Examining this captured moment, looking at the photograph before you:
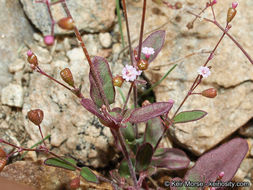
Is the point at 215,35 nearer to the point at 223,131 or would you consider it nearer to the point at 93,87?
the point at 223,131

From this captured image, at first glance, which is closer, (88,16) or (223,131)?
(223,131)

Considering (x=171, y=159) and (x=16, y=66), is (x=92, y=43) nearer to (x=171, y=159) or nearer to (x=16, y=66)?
(x=16, y=66)

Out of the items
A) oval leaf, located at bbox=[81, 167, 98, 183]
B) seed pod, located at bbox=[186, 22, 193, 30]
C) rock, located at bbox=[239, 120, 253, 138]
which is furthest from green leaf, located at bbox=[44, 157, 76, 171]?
rock, located at bbox=[239, 120, 253, 138]

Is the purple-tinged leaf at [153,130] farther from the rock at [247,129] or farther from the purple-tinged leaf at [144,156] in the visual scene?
the rock at [247,129]

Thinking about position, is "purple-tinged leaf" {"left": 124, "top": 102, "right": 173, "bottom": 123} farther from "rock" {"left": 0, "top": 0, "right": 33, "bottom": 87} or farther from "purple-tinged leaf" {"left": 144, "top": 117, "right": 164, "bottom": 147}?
"rock" {"left": 0, "top": 0, "right": 33, "bottom": 87}

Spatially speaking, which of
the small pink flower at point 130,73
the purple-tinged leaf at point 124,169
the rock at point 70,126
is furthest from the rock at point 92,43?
the small pink flower at point 130,73

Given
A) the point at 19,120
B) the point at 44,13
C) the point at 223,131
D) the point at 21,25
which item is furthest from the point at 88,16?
the point at 223,131
